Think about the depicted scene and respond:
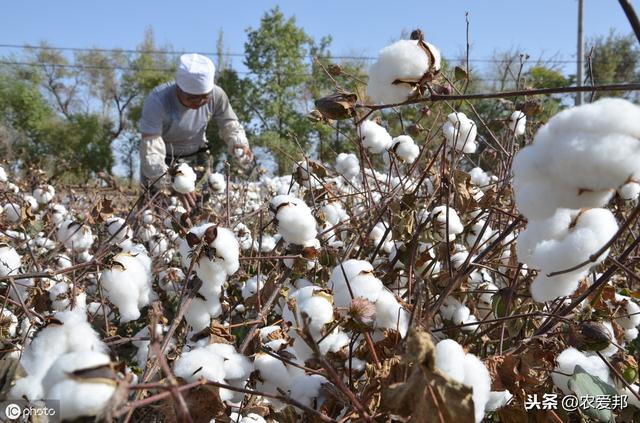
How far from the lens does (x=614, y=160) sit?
0.43 meters

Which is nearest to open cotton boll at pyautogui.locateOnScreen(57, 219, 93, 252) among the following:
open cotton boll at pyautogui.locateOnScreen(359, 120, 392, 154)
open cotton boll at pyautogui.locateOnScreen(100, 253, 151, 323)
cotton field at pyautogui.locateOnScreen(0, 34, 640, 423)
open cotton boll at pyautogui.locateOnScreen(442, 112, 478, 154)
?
cotton field at pyautogui.locateOnScreen(0, 34, 640, 423)

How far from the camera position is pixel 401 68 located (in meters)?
0.73

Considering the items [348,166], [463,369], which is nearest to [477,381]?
Result: [463,369]

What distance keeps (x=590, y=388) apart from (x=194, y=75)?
281 cm

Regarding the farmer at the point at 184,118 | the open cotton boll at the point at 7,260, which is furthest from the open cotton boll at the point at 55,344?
the farmer at the point at 184,118

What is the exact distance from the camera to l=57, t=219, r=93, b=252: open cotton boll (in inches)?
61.6

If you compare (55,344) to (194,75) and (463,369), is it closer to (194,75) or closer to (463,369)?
(463,369)

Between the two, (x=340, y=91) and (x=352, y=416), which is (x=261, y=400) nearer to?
(x=352, y=416)

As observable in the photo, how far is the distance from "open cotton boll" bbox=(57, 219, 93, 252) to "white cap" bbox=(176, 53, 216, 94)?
1541 millimetres

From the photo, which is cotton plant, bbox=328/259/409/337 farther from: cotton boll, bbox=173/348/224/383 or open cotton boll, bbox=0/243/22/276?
open cotton boll, bbox=0/243/22/276

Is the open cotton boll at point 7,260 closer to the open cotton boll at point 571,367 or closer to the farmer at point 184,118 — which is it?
the open cotton boll at point 571,367

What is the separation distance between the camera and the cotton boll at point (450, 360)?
1.86 feet

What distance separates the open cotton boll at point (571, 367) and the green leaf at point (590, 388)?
0.03 meters

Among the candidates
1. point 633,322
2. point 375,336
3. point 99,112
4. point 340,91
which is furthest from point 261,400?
point 99,112
